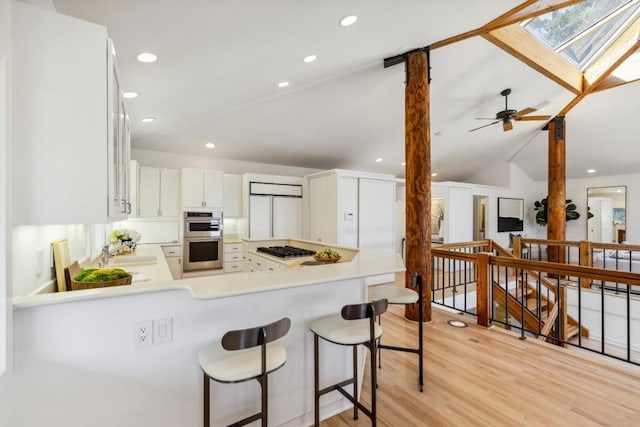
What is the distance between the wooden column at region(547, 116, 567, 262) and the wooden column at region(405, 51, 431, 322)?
15.7ft

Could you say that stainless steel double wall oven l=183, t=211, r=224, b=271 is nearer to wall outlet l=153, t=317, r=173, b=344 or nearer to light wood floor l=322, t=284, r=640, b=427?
light wood floor l=322, t=284, r=640, b=427

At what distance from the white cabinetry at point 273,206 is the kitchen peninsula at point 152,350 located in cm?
404

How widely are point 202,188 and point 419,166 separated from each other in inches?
147

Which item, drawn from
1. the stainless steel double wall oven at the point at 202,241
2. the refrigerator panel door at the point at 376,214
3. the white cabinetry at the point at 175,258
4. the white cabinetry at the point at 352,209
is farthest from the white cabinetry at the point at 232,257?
the refrigerator panel door at the point at 376,214

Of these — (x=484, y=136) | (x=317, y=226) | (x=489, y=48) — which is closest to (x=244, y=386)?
(x=317, y=226)

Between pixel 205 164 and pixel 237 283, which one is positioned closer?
pixel 237 283

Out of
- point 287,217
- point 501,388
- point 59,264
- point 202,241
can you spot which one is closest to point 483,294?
point 501,388

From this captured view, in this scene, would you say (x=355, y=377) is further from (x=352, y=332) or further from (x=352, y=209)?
(x=352, y=209)

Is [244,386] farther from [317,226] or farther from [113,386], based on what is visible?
[317,226]

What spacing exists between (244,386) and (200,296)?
2.54ft

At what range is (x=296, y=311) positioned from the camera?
1.88 metres

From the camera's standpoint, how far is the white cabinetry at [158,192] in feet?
16.1

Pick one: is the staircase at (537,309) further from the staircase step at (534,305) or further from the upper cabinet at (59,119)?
the upper cabinet at (59,119)

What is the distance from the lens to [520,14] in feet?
10.0
